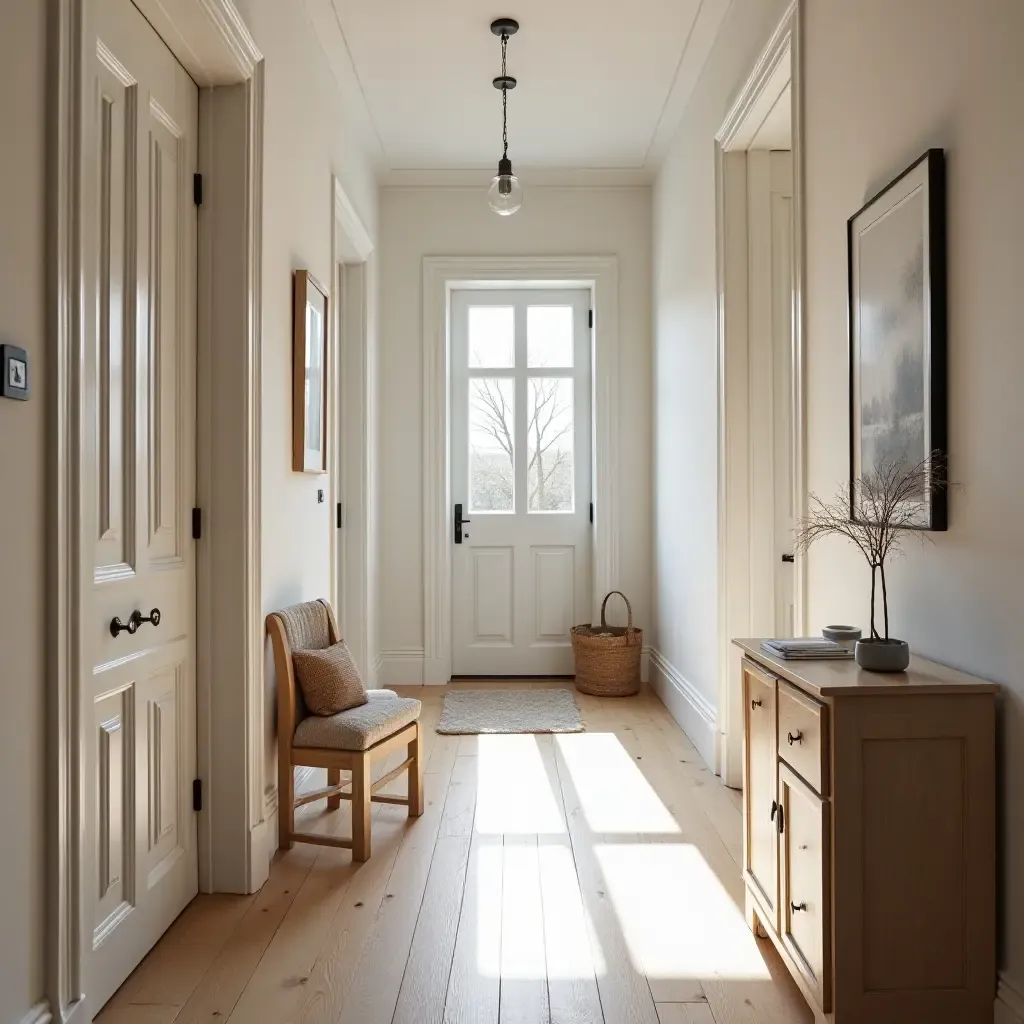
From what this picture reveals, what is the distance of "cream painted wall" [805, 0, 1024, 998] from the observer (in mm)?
1568

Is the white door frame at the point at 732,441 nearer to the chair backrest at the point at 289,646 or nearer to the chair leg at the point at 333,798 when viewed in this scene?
the chair leg at the point at 333,798

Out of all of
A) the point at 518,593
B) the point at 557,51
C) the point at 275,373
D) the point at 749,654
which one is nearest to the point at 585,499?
the point at 518,593

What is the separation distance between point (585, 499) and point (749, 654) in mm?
3292

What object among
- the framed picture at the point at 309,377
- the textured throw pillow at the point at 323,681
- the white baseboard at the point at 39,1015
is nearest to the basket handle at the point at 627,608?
the framed picture at the point at 309,377

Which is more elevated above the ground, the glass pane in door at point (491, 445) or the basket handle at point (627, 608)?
the glass pane in door at point (491, 445)

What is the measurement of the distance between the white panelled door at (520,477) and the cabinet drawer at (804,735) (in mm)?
3497

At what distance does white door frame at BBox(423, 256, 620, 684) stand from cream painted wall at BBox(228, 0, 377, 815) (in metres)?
1.46

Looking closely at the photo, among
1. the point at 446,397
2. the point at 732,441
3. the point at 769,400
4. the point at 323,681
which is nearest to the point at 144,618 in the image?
the point at 323,681

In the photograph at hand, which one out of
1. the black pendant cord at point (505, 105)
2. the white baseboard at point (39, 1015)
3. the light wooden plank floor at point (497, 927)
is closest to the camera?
the white baseboard at point (39, 1015)

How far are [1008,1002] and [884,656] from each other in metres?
0.64

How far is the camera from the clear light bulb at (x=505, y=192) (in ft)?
12.4

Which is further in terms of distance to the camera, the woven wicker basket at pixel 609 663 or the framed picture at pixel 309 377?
the woven wicker basket at pixel 609 663

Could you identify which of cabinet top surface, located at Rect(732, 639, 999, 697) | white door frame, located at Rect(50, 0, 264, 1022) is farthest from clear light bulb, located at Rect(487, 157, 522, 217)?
cabinet top surface, located at Rect(732, 639, 999, 697)

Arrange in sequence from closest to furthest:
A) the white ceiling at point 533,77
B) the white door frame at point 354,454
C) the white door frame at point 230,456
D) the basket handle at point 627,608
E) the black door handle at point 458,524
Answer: the white door frame at point 230,456
the white ceiling at point 533,77
the white door frame at point 354,454
the basket handle at point 627,608
the black door handle at point 458,524
